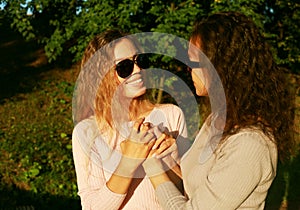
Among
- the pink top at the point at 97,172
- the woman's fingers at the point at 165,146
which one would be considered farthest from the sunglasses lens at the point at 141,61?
the woman's fingers at the point at 165,146

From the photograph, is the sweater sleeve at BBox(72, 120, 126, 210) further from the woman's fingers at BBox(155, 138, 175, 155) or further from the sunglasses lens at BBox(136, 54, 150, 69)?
the sunglasses lens at BBox(136, 54, 150, 69)

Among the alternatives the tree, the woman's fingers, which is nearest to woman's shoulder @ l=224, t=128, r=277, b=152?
the woman's fingers

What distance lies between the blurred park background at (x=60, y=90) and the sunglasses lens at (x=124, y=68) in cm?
377

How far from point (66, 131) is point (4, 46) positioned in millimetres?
6323

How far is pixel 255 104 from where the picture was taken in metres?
1.75

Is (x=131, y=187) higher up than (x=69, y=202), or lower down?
higher up

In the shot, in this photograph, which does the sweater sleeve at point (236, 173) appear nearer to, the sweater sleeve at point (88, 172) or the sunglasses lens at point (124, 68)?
the sweater sleeve at point (88, 172)

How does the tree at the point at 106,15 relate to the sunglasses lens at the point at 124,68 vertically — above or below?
below

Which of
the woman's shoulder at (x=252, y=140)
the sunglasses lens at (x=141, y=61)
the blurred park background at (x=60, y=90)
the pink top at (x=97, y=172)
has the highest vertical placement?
the sunglasses lens at (x=141, y=61)

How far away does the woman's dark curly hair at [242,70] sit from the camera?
1731 mm

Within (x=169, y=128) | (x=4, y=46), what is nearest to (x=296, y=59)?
(x=4, y=46)

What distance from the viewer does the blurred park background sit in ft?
20.3

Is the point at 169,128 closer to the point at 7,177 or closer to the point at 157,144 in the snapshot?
the point at 157,144

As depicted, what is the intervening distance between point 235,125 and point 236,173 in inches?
7.4
